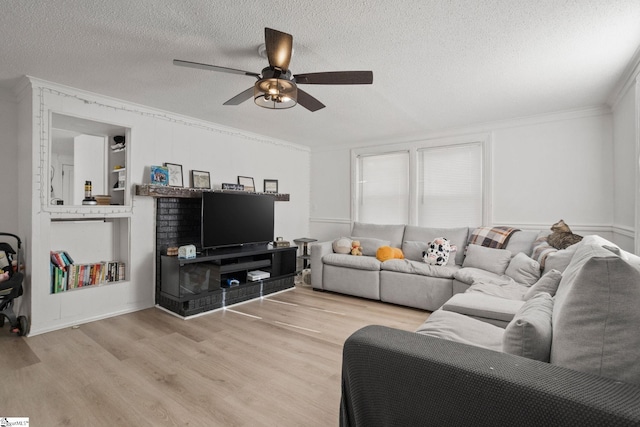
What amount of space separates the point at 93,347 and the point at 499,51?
13.0 ft

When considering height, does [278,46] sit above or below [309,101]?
above

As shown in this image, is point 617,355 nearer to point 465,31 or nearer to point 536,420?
point 536,420

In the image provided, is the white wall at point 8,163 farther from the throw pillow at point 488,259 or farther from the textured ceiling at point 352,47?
the throw pillow at point 488,259

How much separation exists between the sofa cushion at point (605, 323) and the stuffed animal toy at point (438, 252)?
2847 mm

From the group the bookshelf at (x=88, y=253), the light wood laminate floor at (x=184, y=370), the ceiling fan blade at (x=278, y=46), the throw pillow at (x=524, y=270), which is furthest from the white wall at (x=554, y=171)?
the bookshelf at (x=88, y=253)

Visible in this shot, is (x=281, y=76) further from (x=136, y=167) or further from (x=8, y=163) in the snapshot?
(x=8, y=163)

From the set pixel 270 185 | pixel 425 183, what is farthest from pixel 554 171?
pixel 270 185

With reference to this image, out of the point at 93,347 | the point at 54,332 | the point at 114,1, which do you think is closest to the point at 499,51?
the point at 114,1

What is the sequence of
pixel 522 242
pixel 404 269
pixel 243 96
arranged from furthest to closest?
pixel 404 269 < pixel 522 242 < pixel 243 96

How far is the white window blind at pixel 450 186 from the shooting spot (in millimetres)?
4441

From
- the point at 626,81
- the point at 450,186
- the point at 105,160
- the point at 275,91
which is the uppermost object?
the point at 626,81

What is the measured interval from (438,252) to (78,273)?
3.97 metres

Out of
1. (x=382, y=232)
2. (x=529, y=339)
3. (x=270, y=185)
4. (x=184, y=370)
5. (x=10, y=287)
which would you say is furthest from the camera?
(x=270, y=185)

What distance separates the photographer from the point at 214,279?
369 centimetres
